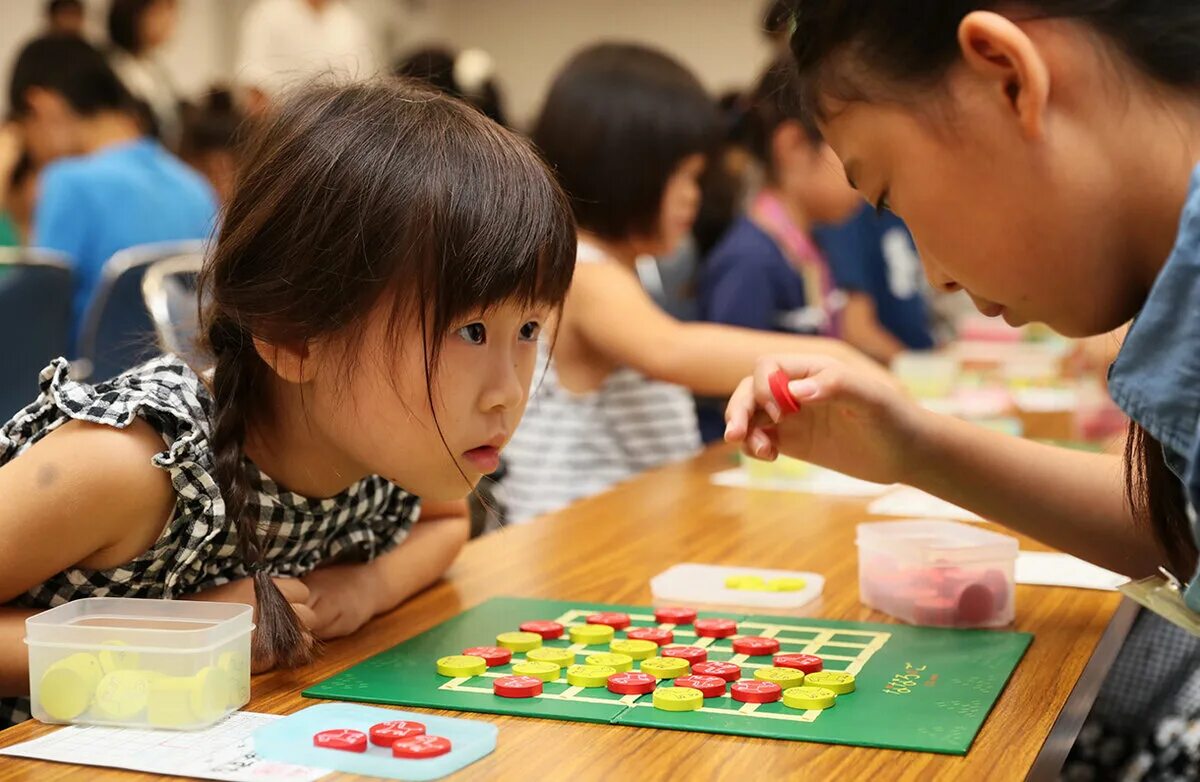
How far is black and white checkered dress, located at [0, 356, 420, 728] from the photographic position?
102cm

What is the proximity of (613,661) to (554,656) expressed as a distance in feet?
0.14

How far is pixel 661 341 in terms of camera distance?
1939 mm

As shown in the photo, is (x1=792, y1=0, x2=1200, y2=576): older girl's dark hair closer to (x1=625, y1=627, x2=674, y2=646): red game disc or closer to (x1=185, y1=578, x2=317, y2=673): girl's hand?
(x1=625, y1=627, x2=674, y2=646): red game disc

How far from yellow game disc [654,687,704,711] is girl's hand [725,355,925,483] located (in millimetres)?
279

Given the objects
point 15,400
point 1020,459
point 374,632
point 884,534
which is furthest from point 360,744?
point 15,400

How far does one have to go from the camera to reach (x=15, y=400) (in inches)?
73.4

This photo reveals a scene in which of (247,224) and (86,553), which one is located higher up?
(247,224)

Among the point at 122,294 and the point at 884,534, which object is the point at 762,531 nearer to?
the point at 884,534

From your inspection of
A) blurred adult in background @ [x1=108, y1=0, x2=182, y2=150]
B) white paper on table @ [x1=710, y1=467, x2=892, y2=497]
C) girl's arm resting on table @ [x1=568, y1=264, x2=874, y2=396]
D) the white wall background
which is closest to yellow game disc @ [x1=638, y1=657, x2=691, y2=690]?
white paper on table @ [x1=710, y1=467, x2=892, y2=497]

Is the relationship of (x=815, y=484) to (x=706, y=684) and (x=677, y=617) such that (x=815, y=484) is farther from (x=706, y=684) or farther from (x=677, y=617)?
(x=706, y=684)

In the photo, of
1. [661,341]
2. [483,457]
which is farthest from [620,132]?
[483,457]

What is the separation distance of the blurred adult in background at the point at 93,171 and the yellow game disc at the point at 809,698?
86.4 inches

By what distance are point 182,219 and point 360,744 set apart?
2.63 metres

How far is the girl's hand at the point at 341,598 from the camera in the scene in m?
1.08
